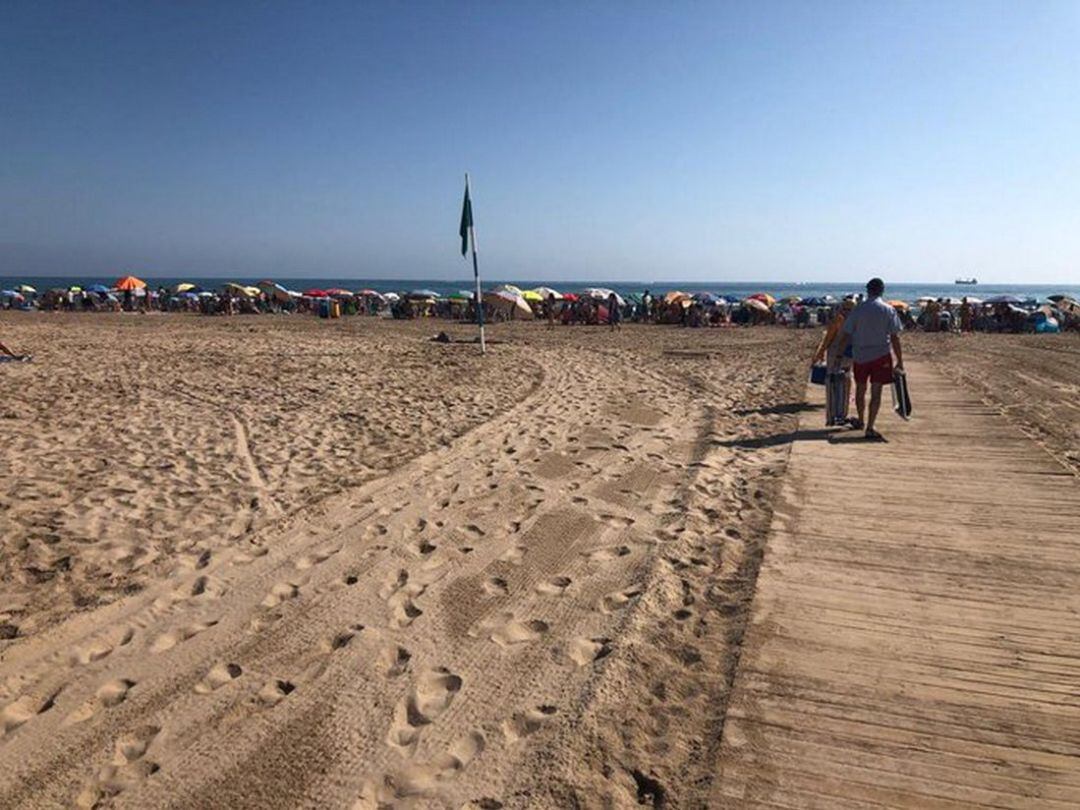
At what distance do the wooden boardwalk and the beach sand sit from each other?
0.20 metres

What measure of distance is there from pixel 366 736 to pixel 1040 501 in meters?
4.89

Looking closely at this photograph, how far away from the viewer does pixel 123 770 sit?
7.59 ft

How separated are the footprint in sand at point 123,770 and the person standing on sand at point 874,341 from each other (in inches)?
256

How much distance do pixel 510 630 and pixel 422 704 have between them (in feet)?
2.23

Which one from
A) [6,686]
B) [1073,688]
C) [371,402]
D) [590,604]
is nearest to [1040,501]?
[1073,688]

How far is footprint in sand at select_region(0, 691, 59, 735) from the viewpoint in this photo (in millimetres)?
2541

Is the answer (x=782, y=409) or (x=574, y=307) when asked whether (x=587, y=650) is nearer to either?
(x=782, y=409)

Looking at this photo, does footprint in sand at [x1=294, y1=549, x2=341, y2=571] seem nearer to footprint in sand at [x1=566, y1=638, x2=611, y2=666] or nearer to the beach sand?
the beach sand

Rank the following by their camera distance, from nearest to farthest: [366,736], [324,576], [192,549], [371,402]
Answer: [366,736] → [324,576] → [192,549] → [371,402]

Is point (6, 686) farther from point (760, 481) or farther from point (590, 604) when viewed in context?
point (760, 481)

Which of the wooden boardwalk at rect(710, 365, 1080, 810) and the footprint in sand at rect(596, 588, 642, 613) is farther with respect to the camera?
the footprint in sand at rect(596, 588, 642, 613)

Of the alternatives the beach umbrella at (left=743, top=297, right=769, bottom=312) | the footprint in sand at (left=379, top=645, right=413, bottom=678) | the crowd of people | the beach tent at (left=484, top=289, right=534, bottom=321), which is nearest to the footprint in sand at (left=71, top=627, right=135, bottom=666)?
the footprint in sand at (left=379, top=645, right=413, bottom=678)

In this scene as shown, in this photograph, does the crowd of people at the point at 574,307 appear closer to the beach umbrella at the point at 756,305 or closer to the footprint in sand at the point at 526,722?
the beach umbrella at the point at 756,305

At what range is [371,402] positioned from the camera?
30.8 feet
